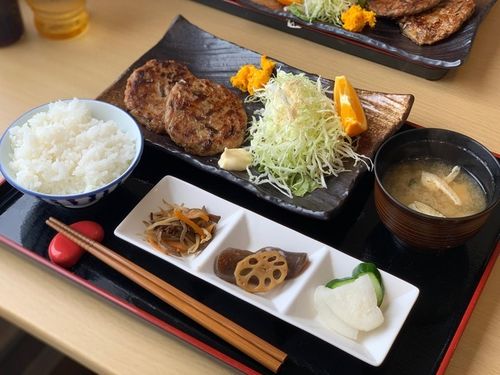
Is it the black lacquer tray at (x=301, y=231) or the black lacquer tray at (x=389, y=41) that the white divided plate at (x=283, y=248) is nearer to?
the black lacquer tray at (x=301, y=231)

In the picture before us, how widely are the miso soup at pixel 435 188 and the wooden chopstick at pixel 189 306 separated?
1.58 ft

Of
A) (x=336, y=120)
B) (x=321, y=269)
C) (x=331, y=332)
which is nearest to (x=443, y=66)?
(x=336, y=120)

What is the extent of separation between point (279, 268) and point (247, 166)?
0.37 meters

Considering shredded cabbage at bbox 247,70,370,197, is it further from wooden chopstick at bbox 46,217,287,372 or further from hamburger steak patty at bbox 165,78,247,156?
wooden chopstick at bbox 46,217,287,372

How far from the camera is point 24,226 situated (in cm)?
145

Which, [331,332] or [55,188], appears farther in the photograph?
[55,188]

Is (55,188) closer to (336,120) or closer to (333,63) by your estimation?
(336,120)

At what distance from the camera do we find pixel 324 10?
2.00 meters

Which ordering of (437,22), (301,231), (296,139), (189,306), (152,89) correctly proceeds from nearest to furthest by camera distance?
(189,306), (301,231), (296,139), (152,89), (437,22)

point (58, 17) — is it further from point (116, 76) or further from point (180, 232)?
point (180, 232)

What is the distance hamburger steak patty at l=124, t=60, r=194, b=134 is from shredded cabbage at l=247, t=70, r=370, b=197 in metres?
0.27

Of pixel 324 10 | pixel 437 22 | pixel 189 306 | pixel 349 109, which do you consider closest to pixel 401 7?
pixel 437 22

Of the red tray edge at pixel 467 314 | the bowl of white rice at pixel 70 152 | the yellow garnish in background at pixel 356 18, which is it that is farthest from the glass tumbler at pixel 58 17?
the red tray edge at pixel 467 314

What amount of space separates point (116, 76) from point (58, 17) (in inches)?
14.5
